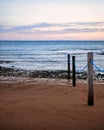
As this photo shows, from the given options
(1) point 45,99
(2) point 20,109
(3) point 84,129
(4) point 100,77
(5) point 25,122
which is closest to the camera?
(3) point 84,129

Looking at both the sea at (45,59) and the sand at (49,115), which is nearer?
the sand at (49,115)

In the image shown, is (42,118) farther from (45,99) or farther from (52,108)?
(45,99)

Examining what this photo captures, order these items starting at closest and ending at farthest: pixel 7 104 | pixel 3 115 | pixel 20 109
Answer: pixel 3 115 < pixel 20 109 < pixel 7 104

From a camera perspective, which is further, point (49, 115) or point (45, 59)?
point (45, 59)

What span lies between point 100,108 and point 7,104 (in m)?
2.46

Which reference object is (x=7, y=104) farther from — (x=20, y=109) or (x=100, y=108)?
(x=100, y=108)

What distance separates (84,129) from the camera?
17.2 feet

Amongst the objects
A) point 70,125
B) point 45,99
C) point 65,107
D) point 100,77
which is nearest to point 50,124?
point 70,125

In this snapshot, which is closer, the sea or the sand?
the sand

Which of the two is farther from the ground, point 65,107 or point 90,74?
point 90,74

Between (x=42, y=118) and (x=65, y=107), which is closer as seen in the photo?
(x=42, y=118)

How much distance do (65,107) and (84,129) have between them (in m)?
1.81

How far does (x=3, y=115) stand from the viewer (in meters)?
6.21

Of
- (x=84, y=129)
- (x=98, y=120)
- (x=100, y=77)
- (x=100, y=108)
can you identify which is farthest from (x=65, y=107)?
(x=100, y=77)
